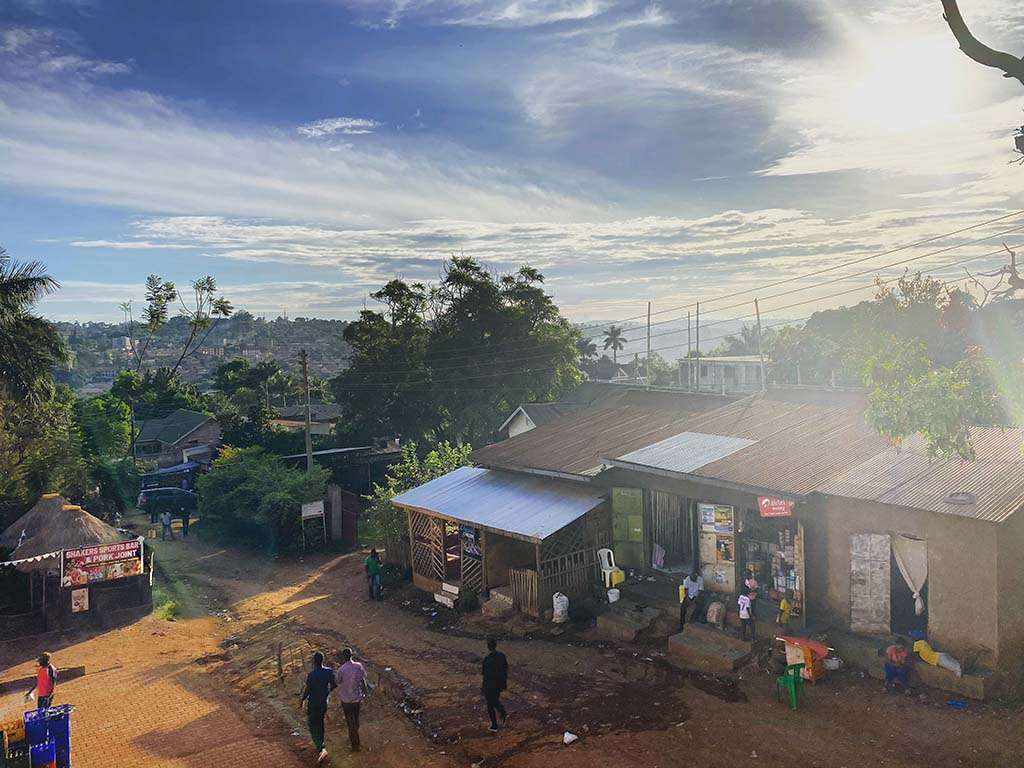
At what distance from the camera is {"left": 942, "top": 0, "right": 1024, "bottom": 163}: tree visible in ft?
19.3

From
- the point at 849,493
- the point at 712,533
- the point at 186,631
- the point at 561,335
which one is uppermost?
the point at 561,335

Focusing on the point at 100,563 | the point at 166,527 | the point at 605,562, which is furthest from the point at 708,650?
the point at 166,527

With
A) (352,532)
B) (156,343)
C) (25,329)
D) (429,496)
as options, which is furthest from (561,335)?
(156,343)

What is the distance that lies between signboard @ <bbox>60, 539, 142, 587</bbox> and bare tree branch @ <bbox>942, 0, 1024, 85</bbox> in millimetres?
20909

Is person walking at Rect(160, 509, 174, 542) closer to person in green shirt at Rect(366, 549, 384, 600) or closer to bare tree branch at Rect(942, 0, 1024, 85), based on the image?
person in green shirt at Rect(366, 549, 384, 600)

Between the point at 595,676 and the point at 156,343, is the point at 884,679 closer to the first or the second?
the point at 595,676

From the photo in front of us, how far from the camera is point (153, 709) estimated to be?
13.5m

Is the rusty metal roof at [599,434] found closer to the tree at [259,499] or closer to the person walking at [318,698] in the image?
the tree at [259,499]

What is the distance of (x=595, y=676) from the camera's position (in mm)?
13852

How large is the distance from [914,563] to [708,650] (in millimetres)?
4082

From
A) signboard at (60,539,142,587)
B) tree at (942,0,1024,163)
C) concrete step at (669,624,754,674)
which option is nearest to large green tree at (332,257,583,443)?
signboard at (60,539,142,587)

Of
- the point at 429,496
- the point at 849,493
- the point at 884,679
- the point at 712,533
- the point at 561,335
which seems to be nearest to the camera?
the point at 884,679

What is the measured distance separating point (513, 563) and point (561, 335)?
1037 inches

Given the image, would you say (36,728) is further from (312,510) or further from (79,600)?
(312,510)
